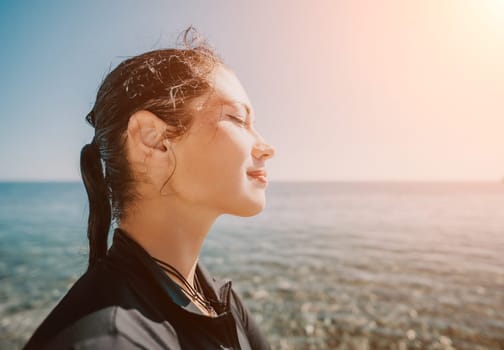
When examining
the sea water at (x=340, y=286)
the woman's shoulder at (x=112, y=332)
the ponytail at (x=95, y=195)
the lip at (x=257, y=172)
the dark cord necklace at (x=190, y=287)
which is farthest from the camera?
the sea water at (x=340, y=286)

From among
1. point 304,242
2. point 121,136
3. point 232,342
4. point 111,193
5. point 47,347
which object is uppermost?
point 121,136

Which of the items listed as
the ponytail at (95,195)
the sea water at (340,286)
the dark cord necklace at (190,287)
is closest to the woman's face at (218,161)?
the dark cord necklace at (190,287)

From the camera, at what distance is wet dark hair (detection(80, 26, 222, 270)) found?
6.16 feet

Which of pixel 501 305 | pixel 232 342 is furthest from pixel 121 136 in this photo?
pixel 501 305

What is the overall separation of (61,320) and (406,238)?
86.0 feet

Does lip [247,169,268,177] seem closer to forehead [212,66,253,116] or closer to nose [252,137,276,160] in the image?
nose [252,137,276,160]

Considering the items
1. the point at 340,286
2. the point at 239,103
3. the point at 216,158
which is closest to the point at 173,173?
the point at 216,158

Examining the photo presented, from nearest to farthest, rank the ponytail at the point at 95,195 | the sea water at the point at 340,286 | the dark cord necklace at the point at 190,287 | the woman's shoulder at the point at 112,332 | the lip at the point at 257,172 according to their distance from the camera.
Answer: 1. the woman's shoulder at the point at 112,332
2. the dark cord necklace at the point at 190,287
3. the lip at the point at 257,172
4. the ponytail at the point at 95,195
5. the sea water at the point at 340,286

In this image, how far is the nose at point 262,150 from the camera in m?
2.01

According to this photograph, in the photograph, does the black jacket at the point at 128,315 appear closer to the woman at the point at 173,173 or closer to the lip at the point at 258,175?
the woman at the point at 173,173

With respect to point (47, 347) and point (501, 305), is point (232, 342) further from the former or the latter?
point (501, 305)

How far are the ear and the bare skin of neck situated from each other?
0.95 ft

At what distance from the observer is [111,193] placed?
7.06 feet

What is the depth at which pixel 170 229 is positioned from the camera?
73.5 inches
